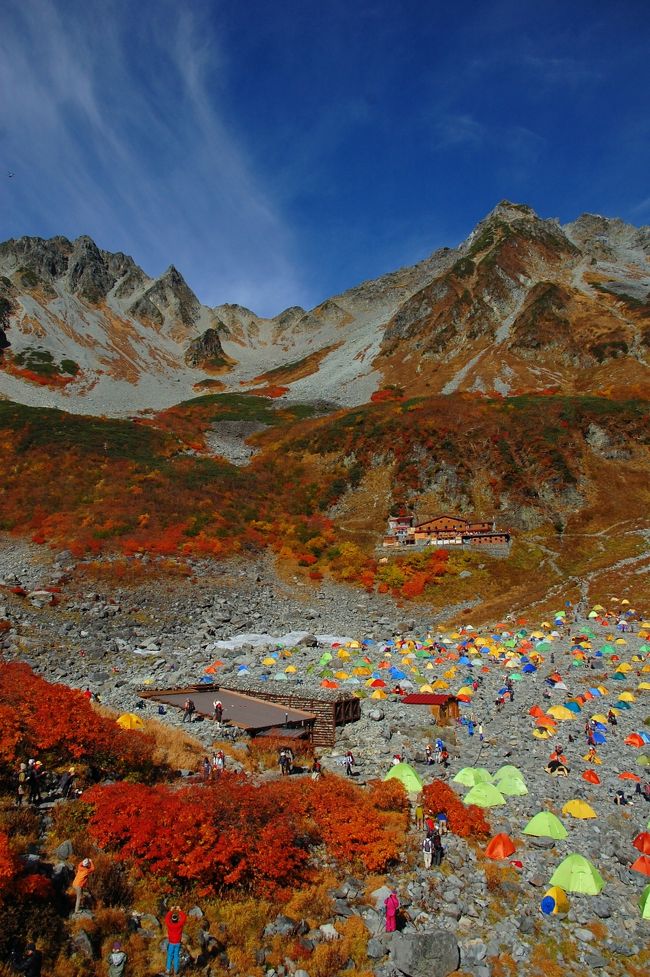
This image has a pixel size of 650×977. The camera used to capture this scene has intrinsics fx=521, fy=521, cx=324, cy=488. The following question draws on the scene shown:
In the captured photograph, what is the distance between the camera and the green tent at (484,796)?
17781 mm

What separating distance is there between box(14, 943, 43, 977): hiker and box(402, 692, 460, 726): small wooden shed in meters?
20.2

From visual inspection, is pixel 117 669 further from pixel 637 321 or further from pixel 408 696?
pixel 637 321

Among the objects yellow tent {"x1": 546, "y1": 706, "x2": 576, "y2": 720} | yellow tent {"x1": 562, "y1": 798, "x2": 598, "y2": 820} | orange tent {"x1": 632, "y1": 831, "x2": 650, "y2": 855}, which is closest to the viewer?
orange tent {"x1": 632, "y1": 831, "x2": 650, "y2": 855}

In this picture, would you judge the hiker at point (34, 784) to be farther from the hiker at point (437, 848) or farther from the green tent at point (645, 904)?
the green tent at point (645, 904)

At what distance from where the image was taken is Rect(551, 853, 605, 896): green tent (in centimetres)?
1327

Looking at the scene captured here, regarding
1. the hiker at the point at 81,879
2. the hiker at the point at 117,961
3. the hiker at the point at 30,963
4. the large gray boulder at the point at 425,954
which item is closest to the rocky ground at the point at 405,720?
the large gray boulder at the point at 425,954

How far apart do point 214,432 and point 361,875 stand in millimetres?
110340

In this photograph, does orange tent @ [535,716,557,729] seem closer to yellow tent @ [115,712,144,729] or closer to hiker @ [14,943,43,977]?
yellow tent @ [115,712,144,729]

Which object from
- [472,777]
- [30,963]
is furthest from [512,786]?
[30,963]

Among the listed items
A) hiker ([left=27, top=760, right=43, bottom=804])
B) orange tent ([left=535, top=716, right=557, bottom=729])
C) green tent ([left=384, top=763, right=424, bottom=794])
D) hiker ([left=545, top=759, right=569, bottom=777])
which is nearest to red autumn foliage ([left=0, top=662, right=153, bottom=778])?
hiker ([left=27, top=760, right=43, bottom=804])

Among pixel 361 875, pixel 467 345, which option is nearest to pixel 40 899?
pixel 361 875

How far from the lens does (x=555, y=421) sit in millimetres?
85812

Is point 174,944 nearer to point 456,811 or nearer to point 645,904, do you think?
point 456,811

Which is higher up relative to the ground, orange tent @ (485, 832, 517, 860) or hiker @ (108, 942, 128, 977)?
orange tent @ (485, 832, 517, 860)
